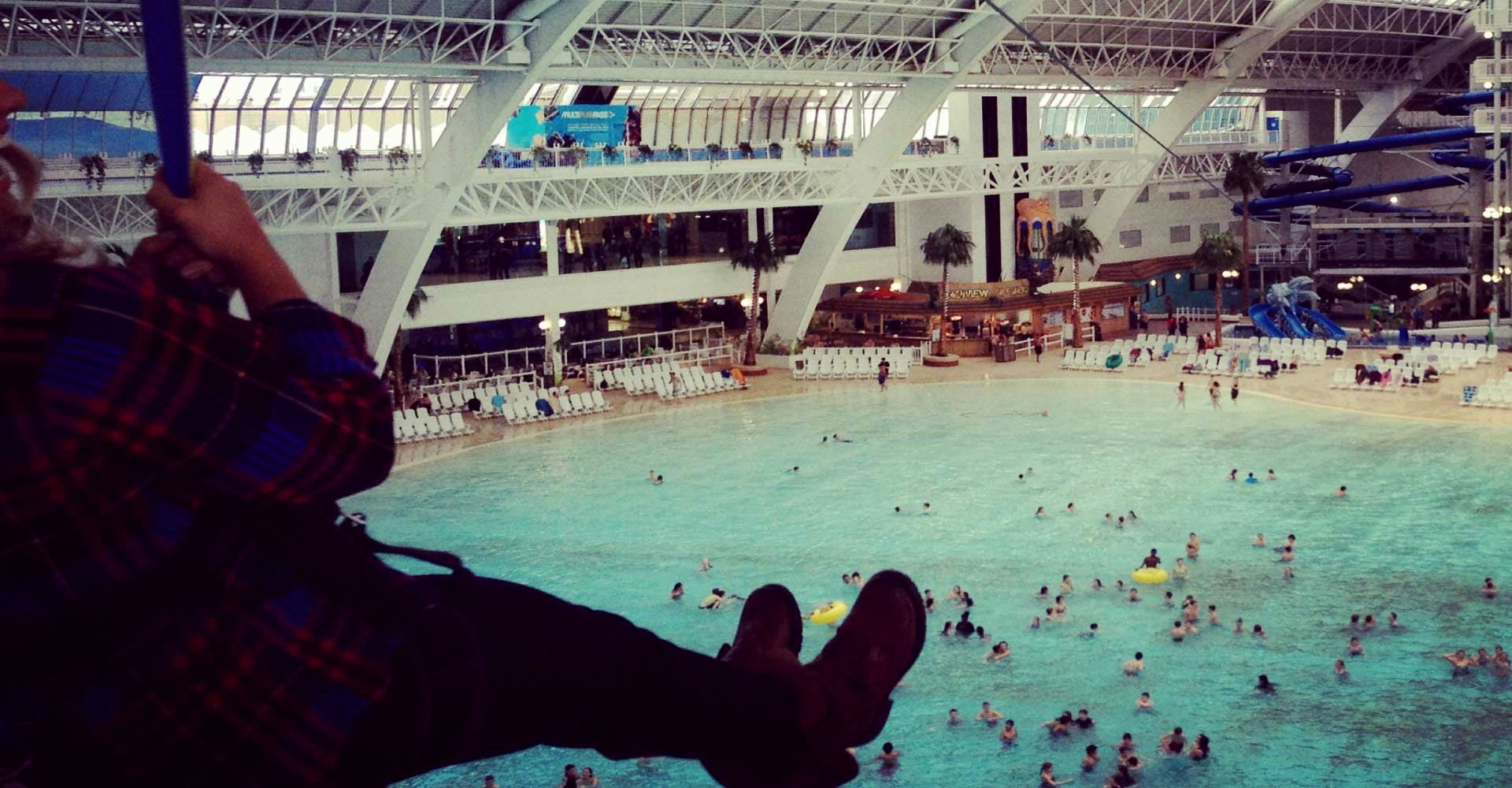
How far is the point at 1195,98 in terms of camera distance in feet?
133

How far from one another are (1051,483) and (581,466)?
25.7 ft

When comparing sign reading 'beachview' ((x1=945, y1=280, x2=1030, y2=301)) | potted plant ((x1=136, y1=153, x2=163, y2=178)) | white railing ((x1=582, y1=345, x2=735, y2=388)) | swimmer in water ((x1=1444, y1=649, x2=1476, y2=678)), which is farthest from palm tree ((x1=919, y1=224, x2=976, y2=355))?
swimmer in water ((x1=1444, y1=649, x2=1476, y2=678))

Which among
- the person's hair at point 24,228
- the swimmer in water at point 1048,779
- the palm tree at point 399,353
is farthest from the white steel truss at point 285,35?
the person's hair at point 24,228

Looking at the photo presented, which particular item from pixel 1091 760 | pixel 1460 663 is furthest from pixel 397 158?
pixel 1460 663

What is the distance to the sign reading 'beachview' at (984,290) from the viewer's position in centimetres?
3894

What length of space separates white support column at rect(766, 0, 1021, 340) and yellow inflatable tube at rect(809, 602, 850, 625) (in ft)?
56.4

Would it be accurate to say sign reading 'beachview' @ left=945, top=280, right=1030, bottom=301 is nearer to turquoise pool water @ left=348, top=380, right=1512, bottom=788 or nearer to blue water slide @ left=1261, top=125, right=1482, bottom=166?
turquoise pool water @ left=348, top=380, right=1512, bottom=788

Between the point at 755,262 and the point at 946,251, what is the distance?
201 inches

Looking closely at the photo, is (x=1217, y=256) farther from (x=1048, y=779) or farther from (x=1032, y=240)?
(x=1048, y=779)

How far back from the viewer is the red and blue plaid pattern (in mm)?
1648

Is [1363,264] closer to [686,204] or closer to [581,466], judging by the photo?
[686,204]

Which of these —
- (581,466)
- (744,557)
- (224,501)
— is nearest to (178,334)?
(224,501)

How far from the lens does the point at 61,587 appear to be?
5.49ft

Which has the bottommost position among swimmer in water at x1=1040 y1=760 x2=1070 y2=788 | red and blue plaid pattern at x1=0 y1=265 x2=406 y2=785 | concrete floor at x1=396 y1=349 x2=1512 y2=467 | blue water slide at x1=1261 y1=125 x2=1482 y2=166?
swimmer in water at x1=1040 y1=760 x2=1070 y2=788
